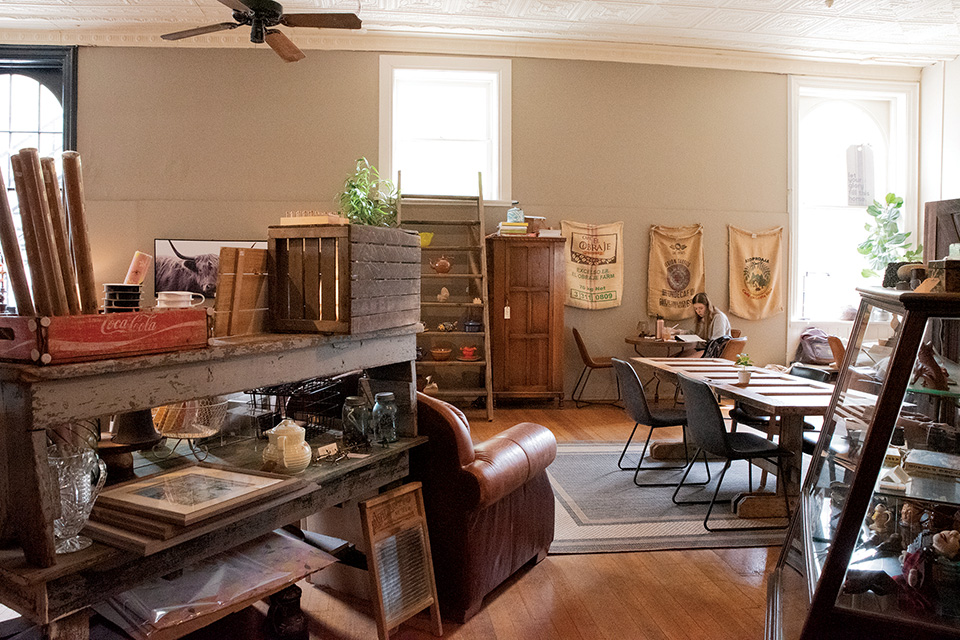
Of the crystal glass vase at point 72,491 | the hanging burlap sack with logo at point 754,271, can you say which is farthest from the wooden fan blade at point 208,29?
the hanging burlap sack with logo at point 754,271

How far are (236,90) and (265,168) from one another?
2.98 feet

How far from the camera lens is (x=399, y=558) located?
8.30 ft

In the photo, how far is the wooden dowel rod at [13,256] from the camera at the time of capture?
148 centimetres

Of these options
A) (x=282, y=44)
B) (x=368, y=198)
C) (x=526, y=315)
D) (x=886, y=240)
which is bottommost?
(x=526, y=315)

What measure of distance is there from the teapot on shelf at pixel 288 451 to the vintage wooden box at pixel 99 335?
21.0 inches

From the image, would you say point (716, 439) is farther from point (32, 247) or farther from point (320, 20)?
point (320, 20)

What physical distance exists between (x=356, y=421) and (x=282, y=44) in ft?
10.3

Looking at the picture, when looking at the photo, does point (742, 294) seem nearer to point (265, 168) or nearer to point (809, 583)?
point (265, 168)

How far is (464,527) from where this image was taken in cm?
270

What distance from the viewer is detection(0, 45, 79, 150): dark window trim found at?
7.34 metres

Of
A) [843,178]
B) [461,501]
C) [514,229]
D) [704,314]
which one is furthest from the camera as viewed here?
[843,178]

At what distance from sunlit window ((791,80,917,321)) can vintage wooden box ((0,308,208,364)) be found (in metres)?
8.23

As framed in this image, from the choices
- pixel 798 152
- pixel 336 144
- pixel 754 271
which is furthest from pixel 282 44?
pixel 798 152

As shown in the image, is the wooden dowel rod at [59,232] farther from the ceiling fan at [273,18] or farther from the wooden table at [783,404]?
the wooden table at [783,404]
